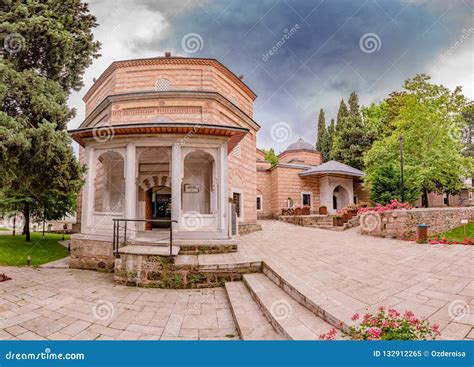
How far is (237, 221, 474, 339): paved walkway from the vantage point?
135 inches

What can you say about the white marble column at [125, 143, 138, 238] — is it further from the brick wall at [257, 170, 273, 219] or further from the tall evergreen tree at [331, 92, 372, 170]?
the tall evergreen tree at [331, 92, 372, 170]

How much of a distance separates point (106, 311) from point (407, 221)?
455 inches

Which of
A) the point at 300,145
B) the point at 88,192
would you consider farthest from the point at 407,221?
the point at 300,145

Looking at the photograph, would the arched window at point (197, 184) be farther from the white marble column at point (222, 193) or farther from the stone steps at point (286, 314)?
the stone steps at point (286, 314)

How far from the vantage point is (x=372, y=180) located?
15.9m

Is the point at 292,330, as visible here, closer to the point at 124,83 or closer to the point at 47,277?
the point at 47,277

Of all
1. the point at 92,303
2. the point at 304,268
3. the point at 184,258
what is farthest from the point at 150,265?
the point at 304,268

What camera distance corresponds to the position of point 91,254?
838 centimetres

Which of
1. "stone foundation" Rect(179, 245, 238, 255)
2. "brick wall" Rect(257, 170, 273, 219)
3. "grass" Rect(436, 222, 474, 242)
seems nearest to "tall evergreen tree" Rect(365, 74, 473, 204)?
"grass" Rect(436, 222, 474, 242)

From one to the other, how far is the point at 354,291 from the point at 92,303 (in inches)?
222

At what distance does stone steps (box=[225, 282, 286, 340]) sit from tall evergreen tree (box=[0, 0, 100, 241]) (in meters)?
6.96

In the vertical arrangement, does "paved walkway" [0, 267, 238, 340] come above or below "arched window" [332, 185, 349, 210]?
below

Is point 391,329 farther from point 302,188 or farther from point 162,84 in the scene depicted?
point 302,188

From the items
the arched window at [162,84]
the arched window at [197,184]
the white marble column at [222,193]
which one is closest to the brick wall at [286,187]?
the arched window at [197,184]
